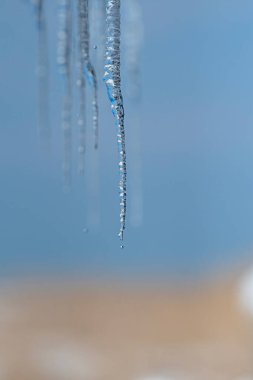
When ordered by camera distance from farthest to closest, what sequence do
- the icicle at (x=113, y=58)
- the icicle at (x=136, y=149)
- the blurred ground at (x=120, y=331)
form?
the blurred ground at (x=120, y=331), the icicle at (x=136, y=149), the icicle at (x=113, y=58)

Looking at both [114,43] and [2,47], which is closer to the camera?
[114,43]

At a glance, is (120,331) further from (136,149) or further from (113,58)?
(113,58)

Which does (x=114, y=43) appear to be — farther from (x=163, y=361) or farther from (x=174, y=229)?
(x=163, y=361)

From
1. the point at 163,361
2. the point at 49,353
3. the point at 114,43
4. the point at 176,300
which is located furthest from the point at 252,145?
the point at 114,43

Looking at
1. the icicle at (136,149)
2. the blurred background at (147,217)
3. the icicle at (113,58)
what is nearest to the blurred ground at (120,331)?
the blurred background at (147,217)

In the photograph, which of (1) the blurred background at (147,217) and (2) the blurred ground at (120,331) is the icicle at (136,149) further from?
(2) the blurred ground at (120,331)

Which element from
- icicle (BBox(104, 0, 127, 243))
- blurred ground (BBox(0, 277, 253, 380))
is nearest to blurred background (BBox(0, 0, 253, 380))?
blurred ground (BBox(0, 277, 253, 380))

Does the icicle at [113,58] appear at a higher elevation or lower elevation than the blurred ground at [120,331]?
lower
